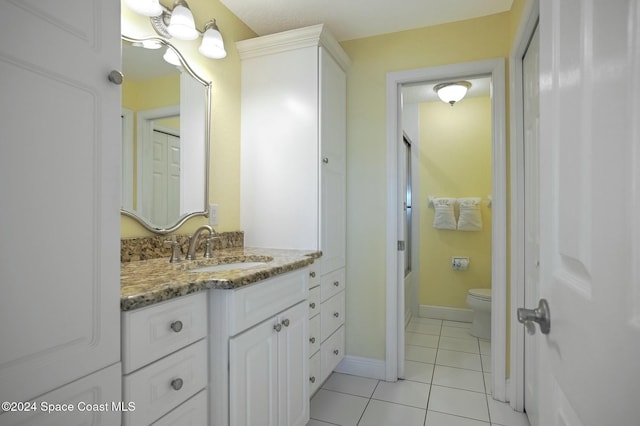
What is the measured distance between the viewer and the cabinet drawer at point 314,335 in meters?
1.92

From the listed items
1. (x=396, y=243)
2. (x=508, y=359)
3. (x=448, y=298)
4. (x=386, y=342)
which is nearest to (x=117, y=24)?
(x=396, y=243)

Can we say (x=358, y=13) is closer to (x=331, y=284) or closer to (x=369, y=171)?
(x=369, y=171)

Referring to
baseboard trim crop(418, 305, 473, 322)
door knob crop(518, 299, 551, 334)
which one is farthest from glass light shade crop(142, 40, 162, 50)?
baseboard trim crop(418, 305, 473, 322)

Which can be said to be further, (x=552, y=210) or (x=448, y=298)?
(x=448, y=298)

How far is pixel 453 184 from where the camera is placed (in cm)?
379

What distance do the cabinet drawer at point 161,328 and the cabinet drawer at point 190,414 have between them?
0.18 meters

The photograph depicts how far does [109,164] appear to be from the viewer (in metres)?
0.81

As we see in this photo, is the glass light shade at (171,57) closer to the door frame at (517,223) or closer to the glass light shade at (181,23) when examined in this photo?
the glass light shade at (181,23)

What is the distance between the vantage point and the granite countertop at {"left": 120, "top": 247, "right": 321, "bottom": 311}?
92cm

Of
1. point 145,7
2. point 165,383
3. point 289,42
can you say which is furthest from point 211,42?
point 165,383

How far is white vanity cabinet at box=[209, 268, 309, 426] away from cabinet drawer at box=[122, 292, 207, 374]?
0.07m

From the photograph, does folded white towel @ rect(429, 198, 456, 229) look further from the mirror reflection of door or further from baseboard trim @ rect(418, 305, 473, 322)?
the mirror reflection of door

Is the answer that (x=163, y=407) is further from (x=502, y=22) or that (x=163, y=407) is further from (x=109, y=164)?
(x=502, y=22)

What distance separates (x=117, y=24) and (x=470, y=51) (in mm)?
2186
